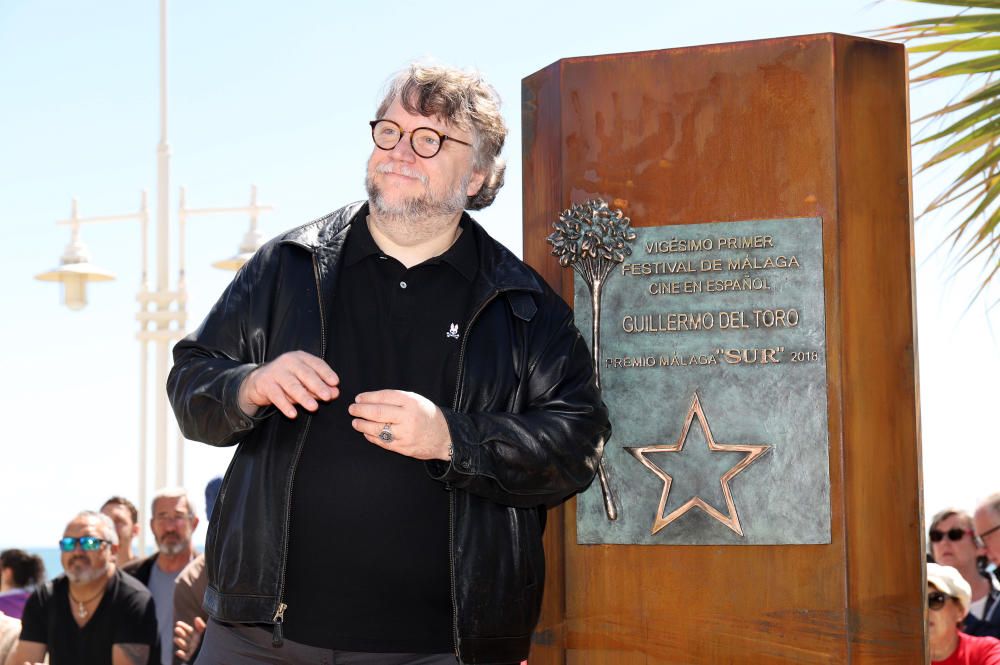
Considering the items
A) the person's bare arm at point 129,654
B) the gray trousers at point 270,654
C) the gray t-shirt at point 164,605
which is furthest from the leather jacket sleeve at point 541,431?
the gray t-shirt at point 164,605

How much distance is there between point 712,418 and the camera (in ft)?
12.0

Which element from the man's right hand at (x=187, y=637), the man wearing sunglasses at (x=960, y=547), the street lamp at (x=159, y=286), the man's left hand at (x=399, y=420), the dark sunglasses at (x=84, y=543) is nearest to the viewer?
the man's left hand at (x=399, y=420)

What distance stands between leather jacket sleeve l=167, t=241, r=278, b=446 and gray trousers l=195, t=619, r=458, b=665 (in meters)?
0.43

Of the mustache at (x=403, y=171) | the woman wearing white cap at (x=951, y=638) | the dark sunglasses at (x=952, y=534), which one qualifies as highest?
the mustache at (x=403, y=171)

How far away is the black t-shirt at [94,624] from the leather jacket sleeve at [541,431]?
14.9 ft

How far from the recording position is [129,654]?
22.6ft

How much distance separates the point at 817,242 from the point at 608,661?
53.0 inches

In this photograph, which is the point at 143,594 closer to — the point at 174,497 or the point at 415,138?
the point at 174,497

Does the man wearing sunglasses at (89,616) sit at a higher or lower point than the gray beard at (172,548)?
lower

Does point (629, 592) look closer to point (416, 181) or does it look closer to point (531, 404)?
point (531, 404)

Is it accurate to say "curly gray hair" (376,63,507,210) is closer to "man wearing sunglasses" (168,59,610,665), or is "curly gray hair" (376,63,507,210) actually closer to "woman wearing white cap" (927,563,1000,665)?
"man wearing sunglasses" (168,59,610,665)

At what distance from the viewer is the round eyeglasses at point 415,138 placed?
10.6 feet

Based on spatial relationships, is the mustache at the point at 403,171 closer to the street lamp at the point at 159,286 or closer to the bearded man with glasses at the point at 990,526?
the bearded man with glasses at the point at 990,526

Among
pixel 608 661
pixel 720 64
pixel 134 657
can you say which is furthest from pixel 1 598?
pixel 720 64
